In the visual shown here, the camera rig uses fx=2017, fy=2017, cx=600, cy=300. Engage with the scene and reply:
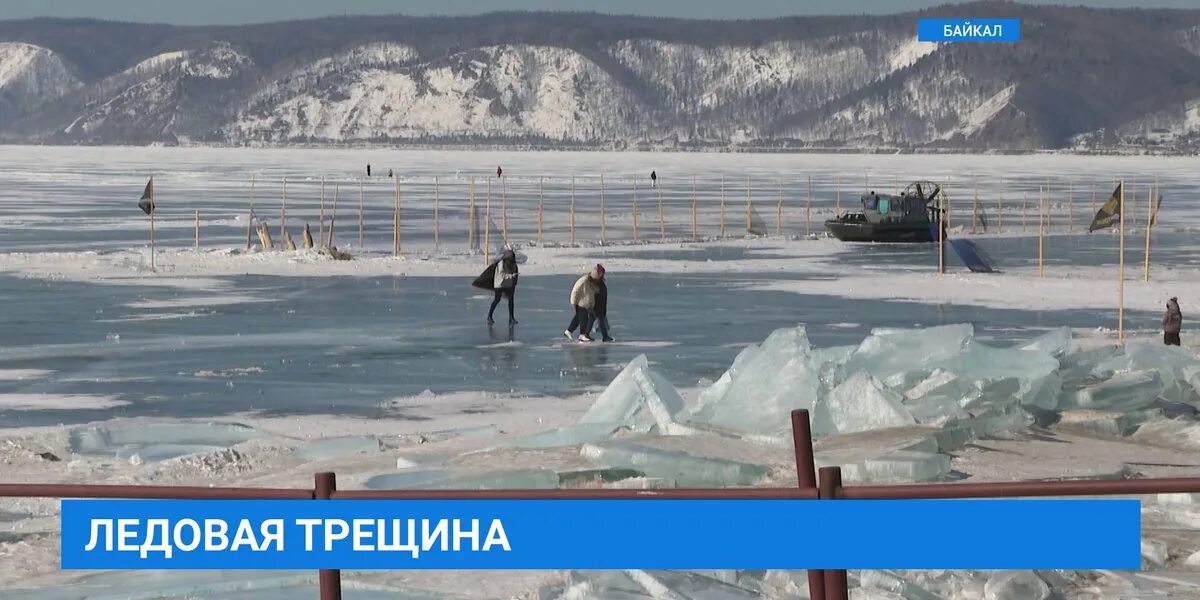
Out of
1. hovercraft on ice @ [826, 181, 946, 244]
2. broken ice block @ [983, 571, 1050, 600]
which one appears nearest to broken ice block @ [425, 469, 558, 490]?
broken ice block @ [983, 571, 1050, 600]

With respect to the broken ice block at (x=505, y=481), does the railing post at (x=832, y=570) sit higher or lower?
higher

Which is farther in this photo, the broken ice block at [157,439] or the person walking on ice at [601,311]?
the person walking on ice at [601,311]

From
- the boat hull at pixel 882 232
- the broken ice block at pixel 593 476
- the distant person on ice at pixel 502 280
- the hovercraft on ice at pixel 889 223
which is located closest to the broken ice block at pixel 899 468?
the broken ice block at pixel 593 476

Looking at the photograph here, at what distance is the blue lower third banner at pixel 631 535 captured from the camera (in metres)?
6.27

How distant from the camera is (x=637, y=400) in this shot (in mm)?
16672

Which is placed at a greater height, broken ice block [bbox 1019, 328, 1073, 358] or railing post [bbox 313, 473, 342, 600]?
railing post [bbox 313, 473, 342, 600]

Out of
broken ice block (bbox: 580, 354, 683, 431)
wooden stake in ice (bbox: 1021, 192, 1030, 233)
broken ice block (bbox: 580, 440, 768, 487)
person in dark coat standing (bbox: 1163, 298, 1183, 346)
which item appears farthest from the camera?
wooden stake in ice (bbox: 1021, 192, 1030, 233)

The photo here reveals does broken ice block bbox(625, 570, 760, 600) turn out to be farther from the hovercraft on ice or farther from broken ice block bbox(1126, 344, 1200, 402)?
the hovercraft on ice

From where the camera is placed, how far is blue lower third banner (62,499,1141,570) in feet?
20.6

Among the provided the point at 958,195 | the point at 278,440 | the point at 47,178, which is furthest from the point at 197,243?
the point at 47,178

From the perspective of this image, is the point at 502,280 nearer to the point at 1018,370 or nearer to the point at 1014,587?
the point at 1018,370

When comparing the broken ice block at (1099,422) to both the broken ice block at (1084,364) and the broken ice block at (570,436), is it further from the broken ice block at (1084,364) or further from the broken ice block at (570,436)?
the broken ice block at (570,436)

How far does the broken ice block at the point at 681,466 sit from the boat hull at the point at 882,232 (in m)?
39.8

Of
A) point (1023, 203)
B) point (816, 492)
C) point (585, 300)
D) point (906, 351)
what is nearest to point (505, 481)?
point (906, 351)
